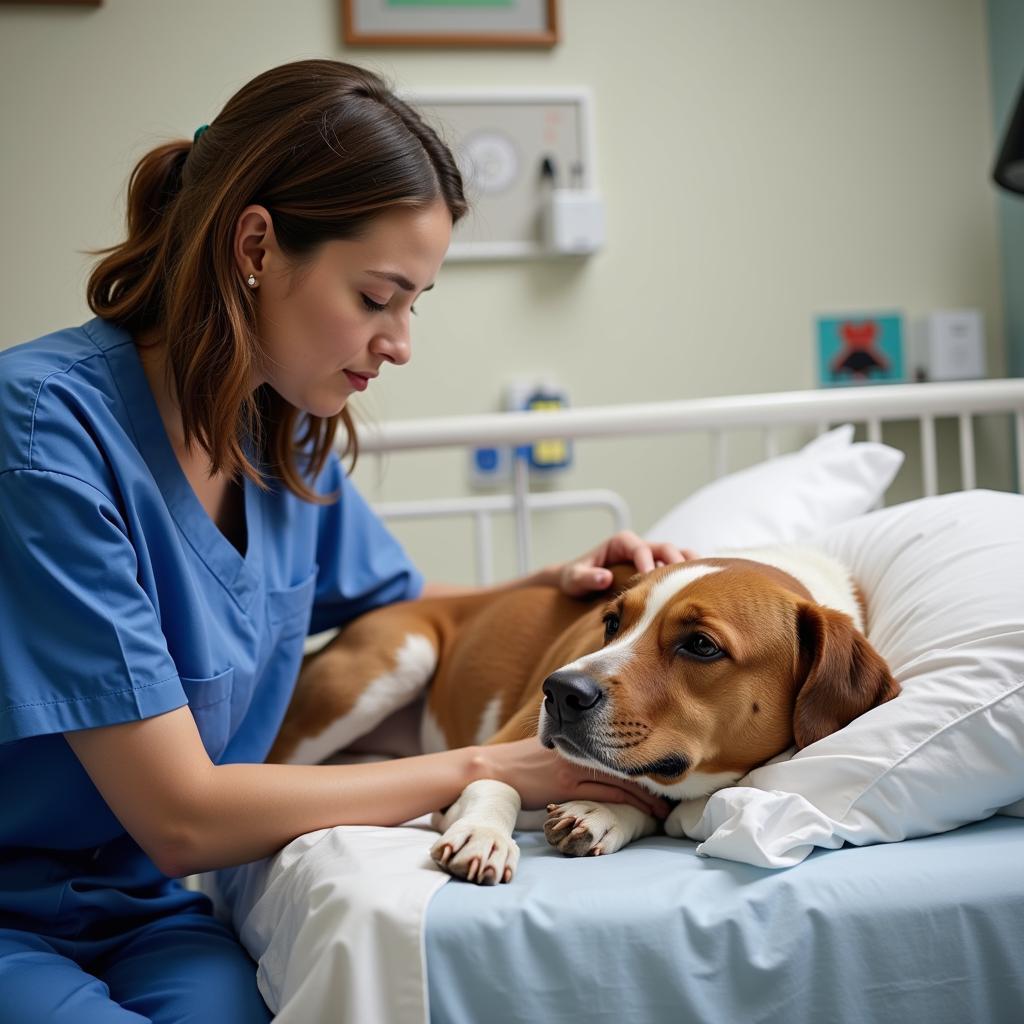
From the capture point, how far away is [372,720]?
1785 mm

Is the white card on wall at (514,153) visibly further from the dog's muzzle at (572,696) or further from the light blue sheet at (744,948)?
the light blue sheet at (744,948)

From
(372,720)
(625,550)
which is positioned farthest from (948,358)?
(372,720)

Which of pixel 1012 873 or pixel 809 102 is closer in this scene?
pixel 1012 873

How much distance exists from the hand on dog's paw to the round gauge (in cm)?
219

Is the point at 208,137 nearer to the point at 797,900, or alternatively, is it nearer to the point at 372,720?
the point at 372,720

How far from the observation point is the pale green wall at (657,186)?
Answer: 2.88 m

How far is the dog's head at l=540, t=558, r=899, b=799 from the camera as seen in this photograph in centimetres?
120

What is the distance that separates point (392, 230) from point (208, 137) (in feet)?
0.85

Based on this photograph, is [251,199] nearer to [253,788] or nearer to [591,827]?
[253,788]

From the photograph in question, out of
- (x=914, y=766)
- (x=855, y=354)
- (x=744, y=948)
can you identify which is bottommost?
(x=744, y=948)

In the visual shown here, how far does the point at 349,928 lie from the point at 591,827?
29 centimetres

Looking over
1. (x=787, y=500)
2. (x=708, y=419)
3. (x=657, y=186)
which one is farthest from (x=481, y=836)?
(x=657, y=186)

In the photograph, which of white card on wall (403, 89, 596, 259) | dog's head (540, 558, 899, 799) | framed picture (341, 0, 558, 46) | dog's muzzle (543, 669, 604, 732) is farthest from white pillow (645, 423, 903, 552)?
framed picture (341, 0, 558, 46)

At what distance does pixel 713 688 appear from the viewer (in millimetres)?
1236
